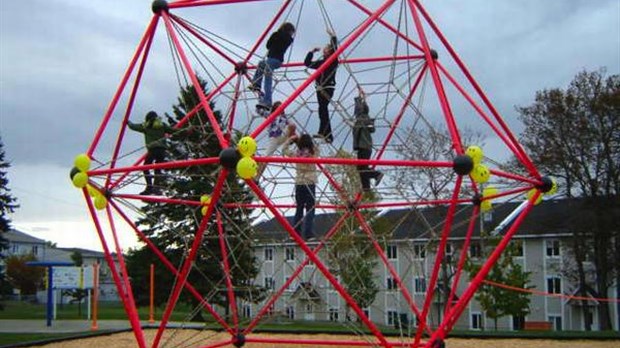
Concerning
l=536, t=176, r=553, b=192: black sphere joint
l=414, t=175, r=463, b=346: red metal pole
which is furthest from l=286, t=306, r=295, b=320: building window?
l=536, t=176, r=553, b=192: black sphere joint

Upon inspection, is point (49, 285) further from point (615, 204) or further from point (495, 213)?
point (495, 213)

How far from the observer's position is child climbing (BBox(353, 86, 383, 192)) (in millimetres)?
10945

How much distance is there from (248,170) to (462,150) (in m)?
2.42

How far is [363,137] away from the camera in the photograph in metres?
11.1

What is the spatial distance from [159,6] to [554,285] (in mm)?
45895

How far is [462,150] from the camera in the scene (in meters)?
8.29

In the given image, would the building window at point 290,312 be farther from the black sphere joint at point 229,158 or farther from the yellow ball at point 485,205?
the black sphere joint at point 229,158

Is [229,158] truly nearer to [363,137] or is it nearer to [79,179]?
[79,179]

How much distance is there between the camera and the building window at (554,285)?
50.8m

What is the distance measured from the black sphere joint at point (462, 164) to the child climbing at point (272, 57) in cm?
384

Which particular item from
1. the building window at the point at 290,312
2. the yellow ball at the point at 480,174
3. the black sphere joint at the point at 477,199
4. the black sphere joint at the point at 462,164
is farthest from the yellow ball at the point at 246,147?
the black sphere joint at the point at 477,199

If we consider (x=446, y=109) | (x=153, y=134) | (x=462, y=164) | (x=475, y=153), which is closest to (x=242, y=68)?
(x=153, y=134)

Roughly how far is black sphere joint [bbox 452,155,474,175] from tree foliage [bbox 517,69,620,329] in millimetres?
34494

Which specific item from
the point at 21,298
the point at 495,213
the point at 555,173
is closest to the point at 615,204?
the point at 555,173
